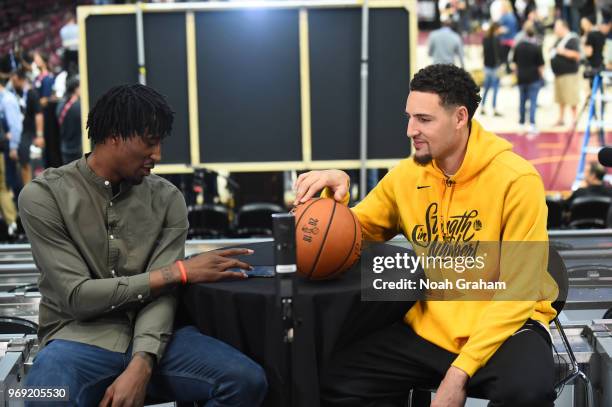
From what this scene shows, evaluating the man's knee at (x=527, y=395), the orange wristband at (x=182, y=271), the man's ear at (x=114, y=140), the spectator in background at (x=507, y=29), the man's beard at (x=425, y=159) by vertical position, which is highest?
the spectator in background at (x=507, y=29)

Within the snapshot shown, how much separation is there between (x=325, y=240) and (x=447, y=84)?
684mm

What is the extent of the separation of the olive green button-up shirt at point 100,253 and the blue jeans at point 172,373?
58mm

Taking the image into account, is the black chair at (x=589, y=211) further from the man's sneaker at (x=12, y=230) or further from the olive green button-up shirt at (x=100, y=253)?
the olive green button-up shirt at (x=100, y=253)

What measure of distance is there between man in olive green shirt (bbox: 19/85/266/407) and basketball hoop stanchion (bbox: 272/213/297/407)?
377mm

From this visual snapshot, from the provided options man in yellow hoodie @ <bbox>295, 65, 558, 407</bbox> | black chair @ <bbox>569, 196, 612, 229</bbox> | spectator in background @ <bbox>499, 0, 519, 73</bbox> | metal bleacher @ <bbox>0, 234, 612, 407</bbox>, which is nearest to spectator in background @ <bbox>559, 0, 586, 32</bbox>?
spectator in background @ <bbox>499, 0, 519, 73</bbox>

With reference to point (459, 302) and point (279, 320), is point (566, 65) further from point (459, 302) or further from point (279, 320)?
point (279, 320)

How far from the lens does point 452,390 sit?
2.96 meters

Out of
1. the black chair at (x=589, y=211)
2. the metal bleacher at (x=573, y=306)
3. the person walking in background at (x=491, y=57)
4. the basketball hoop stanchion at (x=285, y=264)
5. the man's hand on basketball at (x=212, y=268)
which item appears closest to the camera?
the basketball hoop stanchion at (x=285, y=264)

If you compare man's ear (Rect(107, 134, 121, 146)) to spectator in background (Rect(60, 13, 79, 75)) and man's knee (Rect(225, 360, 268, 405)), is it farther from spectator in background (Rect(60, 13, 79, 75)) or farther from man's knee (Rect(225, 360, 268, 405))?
spectator in background (Rect(60, 13, 79, 75))

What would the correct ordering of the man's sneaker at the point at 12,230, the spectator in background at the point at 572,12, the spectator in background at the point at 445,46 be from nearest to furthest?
1. the man's sneaker at the point at 12,230
2. the spectator in background at the point at 445,46
3. the spectator in background at the point at 572,12

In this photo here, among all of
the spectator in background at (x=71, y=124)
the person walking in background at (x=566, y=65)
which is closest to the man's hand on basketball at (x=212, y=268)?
the spectator in background at (x=71, y=124)

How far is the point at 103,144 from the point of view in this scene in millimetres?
3297

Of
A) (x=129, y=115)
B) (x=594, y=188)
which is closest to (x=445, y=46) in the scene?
(x=594, y=188)

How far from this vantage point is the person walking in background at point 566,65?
44.8ft
